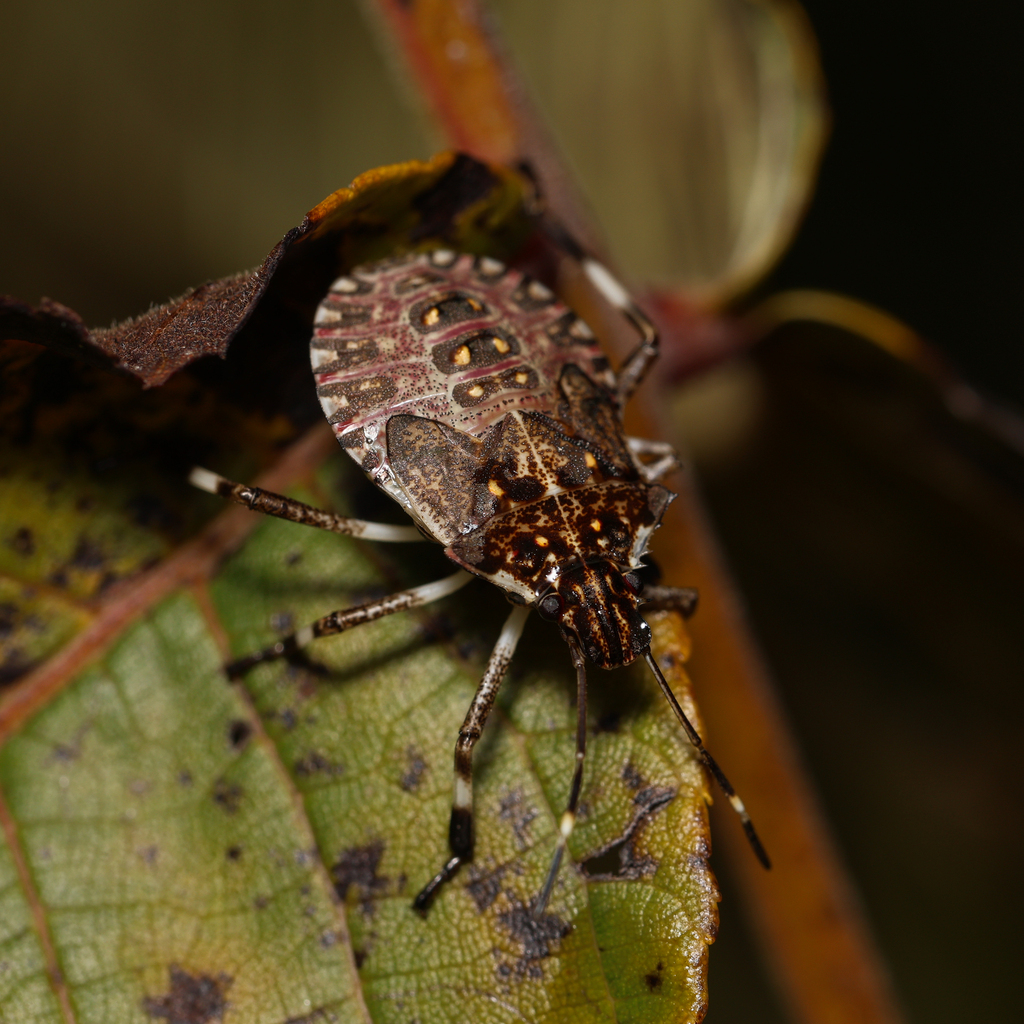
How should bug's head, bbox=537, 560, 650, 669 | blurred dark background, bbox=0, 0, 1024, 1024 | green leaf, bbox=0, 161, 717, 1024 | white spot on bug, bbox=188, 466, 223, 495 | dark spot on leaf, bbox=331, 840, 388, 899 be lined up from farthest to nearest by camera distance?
blurred dark background, bbox=0, 0, 1024, 1024 → white spot on bug, bbox=188, 466, 223, 495 → bug's head, bbox=537, 560, 650, 669 → dark spot on leaf, bbox=331, 840, 388, 899 → green leaf, bbox=0, 161, 717, 1024

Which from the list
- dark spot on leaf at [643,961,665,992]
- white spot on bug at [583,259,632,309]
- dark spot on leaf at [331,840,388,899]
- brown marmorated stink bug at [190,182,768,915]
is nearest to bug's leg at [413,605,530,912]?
brown marmorated stink bug at [190,182,768,915]

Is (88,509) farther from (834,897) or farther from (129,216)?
(129,216)

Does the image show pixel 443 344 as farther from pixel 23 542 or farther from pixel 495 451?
pixel 23 542

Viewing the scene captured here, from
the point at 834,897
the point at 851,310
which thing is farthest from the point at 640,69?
the point at 834,897

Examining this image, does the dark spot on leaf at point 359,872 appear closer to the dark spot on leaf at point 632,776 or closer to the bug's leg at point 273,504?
the dark spot on leaf at point 632,776

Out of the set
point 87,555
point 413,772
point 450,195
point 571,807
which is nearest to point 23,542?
point 87,555

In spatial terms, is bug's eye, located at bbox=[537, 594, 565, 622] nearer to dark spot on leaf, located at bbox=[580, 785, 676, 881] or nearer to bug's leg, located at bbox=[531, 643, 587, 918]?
bug's leg, located at bbox=[531, 643, 587, 918]

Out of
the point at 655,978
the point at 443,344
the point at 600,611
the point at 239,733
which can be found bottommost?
the point at 655,978
